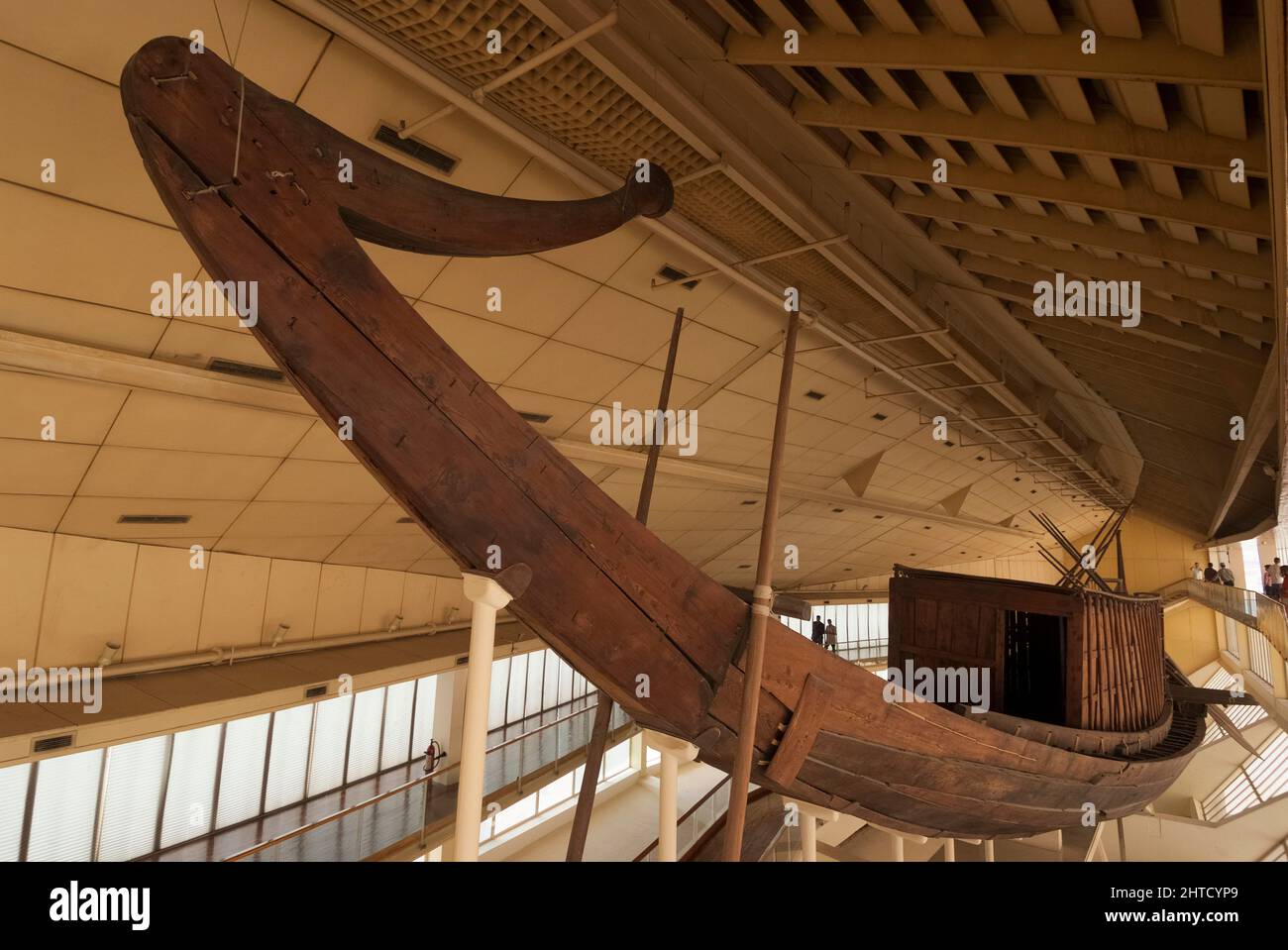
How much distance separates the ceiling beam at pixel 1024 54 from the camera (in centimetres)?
233

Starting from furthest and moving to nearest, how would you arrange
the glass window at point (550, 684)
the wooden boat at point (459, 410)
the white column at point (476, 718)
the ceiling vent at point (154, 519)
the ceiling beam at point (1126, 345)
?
the glass window at point (550, 684) < the ceiling beam at point (1126, 345) < the ceiling vent at point (154, 519) < the white column at point (476, 718) < the wooden boat at point (459, 410)

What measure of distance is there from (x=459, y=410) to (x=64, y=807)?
824 cm

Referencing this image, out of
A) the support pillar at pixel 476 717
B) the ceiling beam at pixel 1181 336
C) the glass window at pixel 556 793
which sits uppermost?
the ceiling beam at pixel 1181 336

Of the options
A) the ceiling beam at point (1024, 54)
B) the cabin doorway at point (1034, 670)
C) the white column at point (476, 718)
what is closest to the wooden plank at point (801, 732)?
the white column at point (476, 718)

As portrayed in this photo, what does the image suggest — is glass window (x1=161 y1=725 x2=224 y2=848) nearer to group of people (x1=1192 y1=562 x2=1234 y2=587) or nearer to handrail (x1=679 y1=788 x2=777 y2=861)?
handrail (x1=679 y1=788 x2=777 y2=861)

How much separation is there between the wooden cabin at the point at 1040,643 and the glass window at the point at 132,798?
25.3 feet

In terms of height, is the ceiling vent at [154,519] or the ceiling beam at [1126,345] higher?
the ceiling beam at [1126,345]

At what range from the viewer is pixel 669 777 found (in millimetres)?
2373

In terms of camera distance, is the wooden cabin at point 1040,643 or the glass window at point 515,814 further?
the glass window at point 515,814

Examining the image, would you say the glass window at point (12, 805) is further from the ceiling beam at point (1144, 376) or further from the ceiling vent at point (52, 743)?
the ceiling beam at point (1144, 376)

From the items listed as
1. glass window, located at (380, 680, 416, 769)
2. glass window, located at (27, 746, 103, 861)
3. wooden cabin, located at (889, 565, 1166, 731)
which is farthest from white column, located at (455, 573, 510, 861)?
glass window, located at (380, 680, 416, 769)

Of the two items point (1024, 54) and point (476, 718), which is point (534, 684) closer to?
point (476, 718)

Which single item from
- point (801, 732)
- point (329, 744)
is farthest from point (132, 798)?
point (801, 732)

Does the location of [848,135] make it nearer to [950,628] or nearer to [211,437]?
[950,628]
